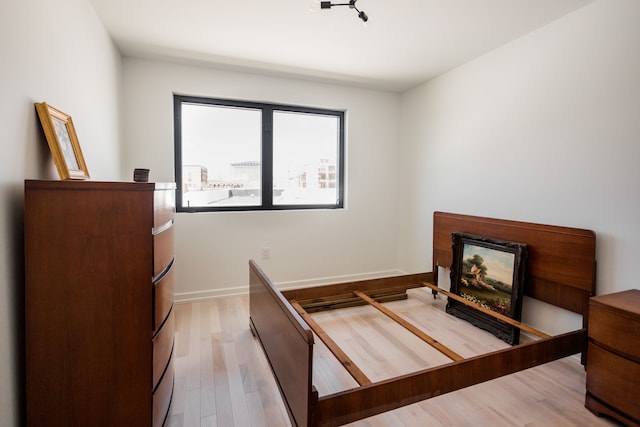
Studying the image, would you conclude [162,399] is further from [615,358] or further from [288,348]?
[615,358]

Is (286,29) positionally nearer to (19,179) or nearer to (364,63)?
(364,63)

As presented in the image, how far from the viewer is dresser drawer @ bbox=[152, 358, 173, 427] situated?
1430 millimetres

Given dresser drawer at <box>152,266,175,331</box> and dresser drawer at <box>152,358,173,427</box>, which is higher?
dresser drawer at <box>152,266,175,331</box>

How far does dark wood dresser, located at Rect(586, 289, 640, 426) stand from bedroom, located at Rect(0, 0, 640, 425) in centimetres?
52

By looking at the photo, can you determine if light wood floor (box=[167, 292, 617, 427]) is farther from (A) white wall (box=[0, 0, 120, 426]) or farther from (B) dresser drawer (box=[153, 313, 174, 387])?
(A) white wall (box=[0, 0, 120, 426])

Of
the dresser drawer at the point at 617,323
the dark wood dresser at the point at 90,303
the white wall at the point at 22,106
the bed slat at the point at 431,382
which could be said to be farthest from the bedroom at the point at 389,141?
the bed slat at the point at 431,382

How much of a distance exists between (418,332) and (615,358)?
985 mm

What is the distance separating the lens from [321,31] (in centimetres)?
254

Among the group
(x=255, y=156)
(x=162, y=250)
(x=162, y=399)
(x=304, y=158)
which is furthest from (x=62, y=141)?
(x=304, y=158)

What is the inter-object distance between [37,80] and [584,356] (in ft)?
11.8

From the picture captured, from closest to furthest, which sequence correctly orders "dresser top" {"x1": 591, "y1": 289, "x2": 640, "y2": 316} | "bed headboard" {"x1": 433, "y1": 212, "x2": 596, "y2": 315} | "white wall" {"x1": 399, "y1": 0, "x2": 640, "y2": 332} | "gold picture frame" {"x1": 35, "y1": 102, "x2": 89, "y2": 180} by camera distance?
"gold picture frame" {"x1": 35, "y1": 102, "x2": 89, "y2": 180}, "dresser top" {"x1": 591, "y1": 289, "x2": 640, "y2": 316}, "white wall" {"x1": 399, "y1": 0, "x2": 640, "y2": 332}, "bed headboard" {"x1": 433, "y1": 212, "x2": 596, "y2": 315}

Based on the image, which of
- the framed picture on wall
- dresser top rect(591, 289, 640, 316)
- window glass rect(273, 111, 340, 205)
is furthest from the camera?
window glass rect(273, 111, 340, 205)

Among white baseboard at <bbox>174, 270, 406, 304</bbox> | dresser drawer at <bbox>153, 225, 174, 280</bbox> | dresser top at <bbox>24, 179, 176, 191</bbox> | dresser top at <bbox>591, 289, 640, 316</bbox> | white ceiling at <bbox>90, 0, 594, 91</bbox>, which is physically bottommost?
white baseboard at <bbox>174, 270, 406, 304</bbox>

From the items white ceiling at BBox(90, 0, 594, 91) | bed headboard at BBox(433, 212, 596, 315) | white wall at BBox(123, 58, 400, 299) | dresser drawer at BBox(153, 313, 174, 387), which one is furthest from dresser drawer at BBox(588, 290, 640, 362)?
white wall at BBox(123, 58, 400, 299)
